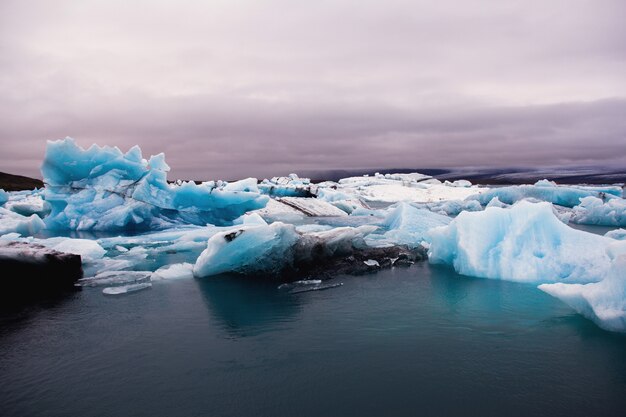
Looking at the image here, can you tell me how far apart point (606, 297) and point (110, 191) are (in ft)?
45.2

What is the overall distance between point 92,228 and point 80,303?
31.1ft

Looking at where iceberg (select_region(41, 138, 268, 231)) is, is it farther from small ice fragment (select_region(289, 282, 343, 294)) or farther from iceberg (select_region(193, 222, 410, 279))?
small ice fragment (select_region(289, 282, 343, 294))

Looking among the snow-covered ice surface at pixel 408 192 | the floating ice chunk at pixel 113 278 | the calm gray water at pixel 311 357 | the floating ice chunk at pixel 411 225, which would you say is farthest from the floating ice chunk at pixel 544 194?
the floating ice chunk at pixel 113 278

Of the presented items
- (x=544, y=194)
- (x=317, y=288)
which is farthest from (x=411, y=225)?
(x=544, y=194)

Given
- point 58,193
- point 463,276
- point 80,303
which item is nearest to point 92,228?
point 58,193

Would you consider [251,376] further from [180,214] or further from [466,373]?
[180,214]

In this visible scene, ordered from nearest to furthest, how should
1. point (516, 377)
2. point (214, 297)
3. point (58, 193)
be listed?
point (516, 377)
point (214, 297)
point (58, 193)

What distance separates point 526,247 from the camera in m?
7.04

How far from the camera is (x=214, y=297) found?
20.7 feet

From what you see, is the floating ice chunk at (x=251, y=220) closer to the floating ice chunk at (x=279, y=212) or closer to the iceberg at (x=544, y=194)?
the floating ice chunk at (x=279, y=212)

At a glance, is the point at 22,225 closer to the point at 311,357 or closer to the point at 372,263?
the point at 372,263

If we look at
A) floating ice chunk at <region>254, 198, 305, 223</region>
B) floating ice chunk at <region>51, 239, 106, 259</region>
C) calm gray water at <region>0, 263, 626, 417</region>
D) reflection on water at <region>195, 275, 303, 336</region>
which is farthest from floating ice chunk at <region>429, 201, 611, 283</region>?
floating ice chunk at <region>254, 198, 305, 223</region>

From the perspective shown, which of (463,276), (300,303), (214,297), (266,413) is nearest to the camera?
(266,413)

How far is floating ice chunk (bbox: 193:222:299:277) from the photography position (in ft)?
23.9
